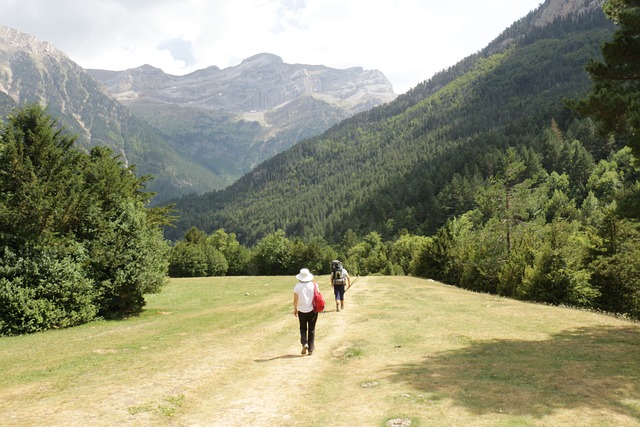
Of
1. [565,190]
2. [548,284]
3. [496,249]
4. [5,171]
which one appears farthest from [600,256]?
[565,190]

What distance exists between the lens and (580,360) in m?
12.6

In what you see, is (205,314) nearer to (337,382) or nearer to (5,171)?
(5,171)

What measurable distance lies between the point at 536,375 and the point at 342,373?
18.4 ft

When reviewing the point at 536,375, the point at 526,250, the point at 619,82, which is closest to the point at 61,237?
the point at 536,375

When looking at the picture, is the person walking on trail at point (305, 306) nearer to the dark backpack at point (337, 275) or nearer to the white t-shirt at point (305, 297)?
the white t-shirt at point (305, 297)

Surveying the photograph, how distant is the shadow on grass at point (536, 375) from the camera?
909cm

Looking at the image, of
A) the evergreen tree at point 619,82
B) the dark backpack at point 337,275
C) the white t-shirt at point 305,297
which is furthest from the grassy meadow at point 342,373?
the evergreen tree at point 619,82

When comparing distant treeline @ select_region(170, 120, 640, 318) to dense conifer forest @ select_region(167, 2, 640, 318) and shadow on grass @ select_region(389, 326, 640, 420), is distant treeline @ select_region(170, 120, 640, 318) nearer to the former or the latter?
dense conifer forest @ select_region(167, 2, 640, 318)

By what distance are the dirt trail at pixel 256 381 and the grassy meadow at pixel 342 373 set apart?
2.2 inches

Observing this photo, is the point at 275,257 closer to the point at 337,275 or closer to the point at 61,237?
the point at 61,237

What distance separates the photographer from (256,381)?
1193 centimetres

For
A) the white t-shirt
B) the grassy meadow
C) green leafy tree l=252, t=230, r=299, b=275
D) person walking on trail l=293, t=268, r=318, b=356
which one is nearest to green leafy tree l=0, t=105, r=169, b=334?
the grassy meadow

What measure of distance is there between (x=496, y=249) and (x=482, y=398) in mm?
39640

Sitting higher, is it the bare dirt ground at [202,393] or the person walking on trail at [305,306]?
the person walking on trail at [305,306]
